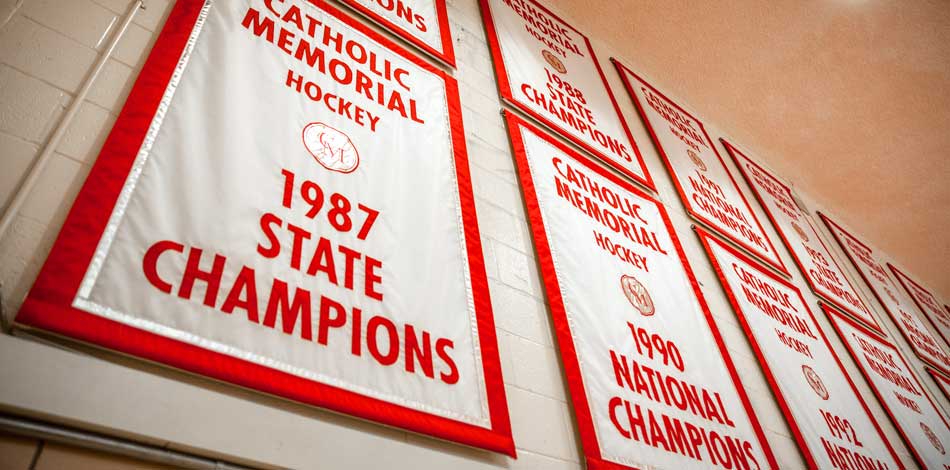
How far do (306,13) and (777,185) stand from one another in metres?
4.05

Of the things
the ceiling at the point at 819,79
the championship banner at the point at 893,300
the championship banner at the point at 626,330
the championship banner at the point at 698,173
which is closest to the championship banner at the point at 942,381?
the championship banner at the point at 893,300

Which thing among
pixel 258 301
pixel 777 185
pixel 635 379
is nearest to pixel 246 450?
pixel 258 301

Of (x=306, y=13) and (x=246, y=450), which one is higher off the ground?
(x=306, y=13)

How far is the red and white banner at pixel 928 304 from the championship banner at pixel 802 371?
3.15 meters

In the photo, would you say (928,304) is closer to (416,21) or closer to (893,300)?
(893,300)

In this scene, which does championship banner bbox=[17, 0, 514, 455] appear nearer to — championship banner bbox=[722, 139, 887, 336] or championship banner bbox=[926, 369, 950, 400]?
championship banner bbox=[722, 139, 887, 336]

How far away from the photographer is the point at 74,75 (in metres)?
0.98

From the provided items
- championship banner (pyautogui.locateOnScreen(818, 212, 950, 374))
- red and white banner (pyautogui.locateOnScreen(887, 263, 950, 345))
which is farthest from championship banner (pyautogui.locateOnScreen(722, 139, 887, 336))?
red and white banner (pyautogui.locateOnScreen(887, 263, 950, 345))

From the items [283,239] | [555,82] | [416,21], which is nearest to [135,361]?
[283,239]

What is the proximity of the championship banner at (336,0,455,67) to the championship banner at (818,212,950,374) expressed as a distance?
4194 millimetres

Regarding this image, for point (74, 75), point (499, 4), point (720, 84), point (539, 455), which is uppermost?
point (720, 84)

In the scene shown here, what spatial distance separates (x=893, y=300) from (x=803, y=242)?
1.50 m

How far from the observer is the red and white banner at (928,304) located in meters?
4.71

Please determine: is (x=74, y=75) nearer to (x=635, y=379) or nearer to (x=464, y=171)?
(x=464, y=171)
